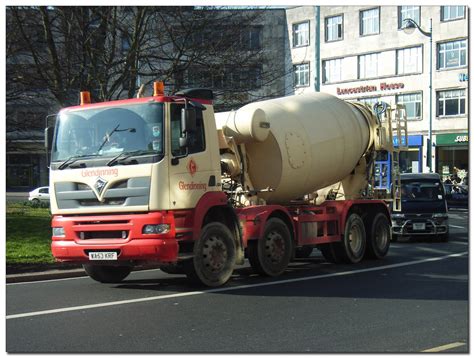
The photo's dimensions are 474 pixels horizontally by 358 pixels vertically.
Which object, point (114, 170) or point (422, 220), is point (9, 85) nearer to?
point (114, 170)

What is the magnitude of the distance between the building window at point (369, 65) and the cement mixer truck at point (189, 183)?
4302 cm

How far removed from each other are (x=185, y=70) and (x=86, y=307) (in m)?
11.2

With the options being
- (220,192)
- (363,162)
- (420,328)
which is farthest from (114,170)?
(363,162)

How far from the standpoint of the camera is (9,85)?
19500mm

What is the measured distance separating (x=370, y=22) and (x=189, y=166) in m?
47.0

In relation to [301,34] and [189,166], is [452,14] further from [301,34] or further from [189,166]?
[189,166]

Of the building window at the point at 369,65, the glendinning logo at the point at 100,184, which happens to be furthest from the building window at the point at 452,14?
the glendinning logo at the point at 100,184

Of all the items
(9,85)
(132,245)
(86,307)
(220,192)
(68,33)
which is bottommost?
(86,307)

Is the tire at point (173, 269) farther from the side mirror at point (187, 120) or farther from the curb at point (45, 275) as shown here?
the side mirror at point (187, 120)

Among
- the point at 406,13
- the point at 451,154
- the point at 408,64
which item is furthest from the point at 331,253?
the point at 406,13

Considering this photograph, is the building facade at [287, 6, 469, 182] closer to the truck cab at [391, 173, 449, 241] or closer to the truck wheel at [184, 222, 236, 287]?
the truck cab at [391, 173, 449, 241]

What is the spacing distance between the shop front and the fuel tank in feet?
125

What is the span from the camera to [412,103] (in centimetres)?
5378

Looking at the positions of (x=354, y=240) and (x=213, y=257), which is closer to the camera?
(x=213, y=257)
